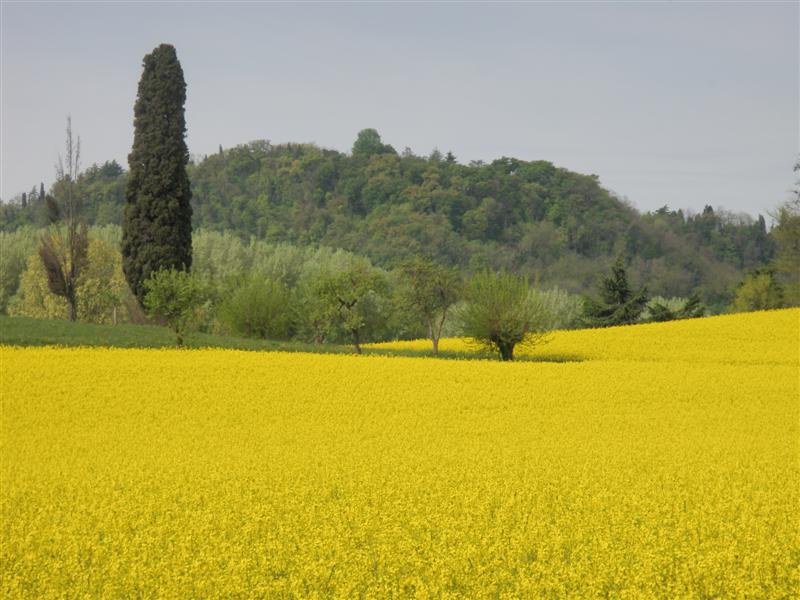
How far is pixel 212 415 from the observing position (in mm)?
20062

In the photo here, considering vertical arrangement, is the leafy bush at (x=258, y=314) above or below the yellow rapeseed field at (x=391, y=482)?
above

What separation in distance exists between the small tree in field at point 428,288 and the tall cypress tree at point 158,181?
10969mm

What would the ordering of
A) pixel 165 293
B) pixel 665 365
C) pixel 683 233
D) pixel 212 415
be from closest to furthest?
pixel 212 415 < pixel 665 365 < pixel 165 293 < pixel 683 233

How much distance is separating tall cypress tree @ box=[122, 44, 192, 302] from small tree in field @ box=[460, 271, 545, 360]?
14301mm

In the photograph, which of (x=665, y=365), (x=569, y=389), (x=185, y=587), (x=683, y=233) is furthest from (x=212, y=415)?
(x=683, y=233)

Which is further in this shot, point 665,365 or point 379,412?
point 665,365

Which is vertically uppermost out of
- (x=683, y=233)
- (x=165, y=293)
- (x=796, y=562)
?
(x=683, y=233)

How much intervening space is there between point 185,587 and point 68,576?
1269 millimetres

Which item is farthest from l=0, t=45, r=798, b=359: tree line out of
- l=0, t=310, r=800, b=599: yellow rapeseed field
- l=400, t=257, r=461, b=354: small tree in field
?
l=0, t=310, r=800, b=599: yellow rapeseed field

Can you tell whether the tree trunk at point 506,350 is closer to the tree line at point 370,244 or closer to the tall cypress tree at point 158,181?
the tree line at point 370,244

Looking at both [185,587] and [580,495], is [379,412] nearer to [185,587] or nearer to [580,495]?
[580,495]

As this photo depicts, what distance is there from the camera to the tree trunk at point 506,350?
119 feet

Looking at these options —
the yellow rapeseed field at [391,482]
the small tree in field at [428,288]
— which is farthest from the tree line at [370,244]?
the yellow rapeseed field at [391,482]

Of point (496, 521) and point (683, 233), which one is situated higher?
point (683, 233)
